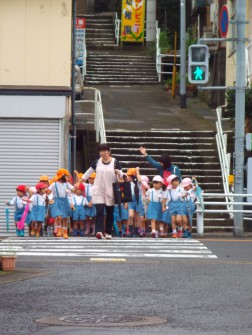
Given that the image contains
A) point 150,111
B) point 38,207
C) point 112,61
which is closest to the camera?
point 38,207

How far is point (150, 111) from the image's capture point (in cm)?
3531

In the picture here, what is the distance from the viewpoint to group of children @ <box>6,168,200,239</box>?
2291 cm

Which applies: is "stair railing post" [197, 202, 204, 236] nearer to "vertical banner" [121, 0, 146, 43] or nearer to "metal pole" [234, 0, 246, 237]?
"metal pole" [234, 0, 246, 237]

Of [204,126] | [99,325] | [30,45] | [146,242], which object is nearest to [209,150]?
[204,126]

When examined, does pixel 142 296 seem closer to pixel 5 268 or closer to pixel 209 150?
pixel 5 268

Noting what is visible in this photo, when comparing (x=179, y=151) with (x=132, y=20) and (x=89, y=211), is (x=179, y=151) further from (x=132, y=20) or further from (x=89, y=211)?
(x=132, y=20)

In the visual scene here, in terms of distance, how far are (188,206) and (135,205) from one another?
1078 mm

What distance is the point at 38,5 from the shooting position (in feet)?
94.0

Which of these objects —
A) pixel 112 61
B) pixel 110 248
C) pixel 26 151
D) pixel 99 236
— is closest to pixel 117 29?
pixel 112 61

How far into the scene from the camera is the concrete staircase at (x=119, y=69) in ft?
137

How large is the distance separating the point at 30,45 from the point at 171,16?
78.1ft

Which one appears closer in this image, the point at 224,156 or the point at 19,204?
the point at 19,204

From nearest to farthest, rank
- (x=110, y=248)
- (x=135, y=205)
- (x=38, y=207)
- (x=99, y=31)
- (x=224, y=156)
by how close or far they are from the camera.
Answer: (x=110, y=248), (x=135, y=205), (x=38, y=207), (x=224, y=156), (x=99, y=31)

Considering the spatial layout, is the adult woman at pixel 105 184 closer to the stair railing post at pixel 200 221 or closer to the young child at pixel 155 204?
the young child at pixel 155 204
